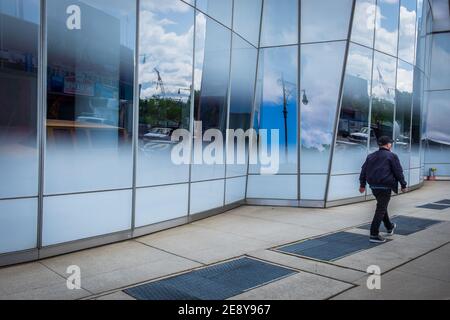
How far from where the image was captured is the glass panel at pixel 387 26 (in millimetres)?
12164

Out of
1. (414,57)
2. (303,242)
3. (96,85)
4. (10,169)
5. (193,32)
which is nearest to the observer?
(10,169)

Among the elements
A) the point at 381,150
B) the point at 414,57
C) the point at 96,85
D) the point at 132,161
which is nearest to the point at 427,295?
the point at 381,150

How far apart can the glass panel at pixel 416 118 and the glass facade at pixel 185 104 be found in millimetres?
113

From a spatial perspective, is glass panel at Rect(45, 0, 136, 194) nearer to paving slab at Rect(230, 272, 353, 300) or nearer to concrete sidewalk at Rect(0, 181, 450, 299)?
concrete sidewalk at Rect(0, 181, 450, 299)

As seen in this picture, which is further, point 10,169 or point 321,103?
point 321,103

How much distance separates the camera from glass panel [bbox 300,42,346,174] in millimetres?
11117

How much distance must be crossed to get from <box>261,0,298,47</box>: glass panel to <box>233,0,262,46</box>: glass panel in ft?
0.79

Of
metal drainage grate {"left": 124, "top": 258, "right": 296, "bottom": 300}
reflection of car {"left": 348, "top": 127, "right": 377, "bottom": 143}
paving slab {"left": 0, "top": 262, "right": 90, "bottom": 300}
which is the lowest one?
paving slab {"left": 0, "top": 262, "right": 90, "bottom": 300}

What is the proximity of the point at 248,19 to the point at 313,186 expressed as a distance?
486cm

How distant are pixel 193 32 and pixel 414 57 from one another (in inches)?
362

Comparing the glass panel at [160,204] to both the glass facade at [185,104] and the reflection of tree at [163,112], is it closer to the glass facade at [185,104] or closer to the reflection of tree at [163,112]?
the glass facade at [185,104]

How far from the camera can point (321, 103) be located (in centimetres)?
1120

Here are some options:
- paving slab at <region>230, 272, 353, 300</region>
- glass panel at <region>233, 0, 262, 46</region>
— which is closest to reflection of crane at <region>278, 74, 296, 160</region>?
glass panel at <region>233, 0, 262, 46</region>
